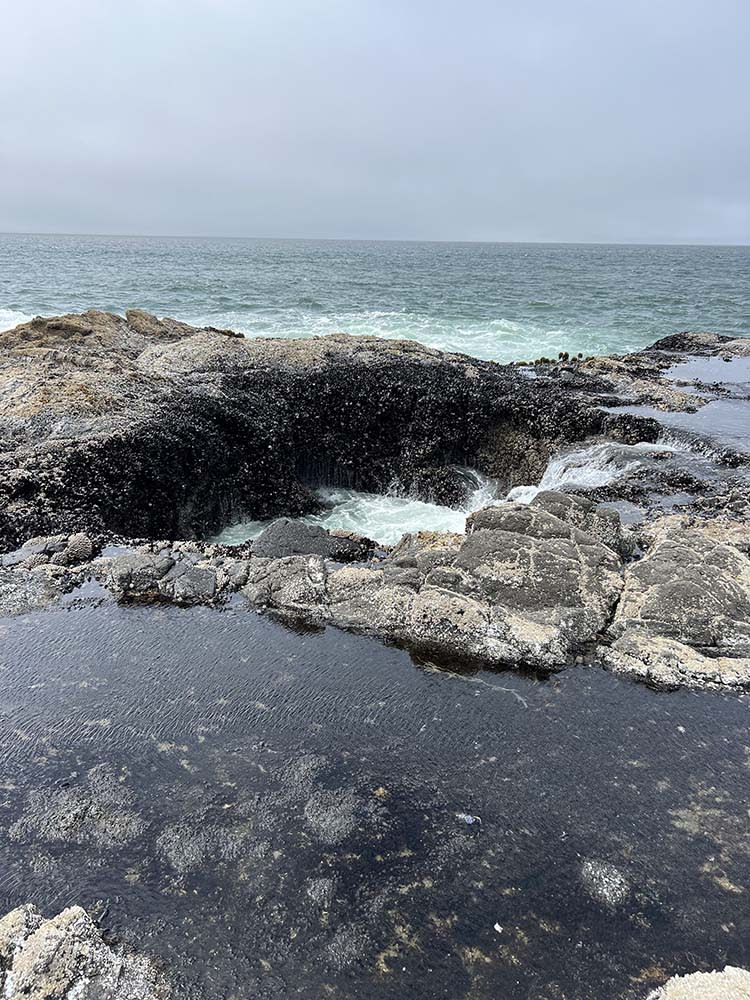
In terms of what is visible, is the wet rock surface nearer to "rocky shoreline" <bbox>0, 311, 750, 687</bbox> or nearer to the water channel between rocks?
"rocky shoreline" <bbox>0, 311, 750, 687</bbox>

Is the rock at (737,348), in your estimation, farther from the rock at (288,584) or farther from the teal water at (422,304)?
the rock at (288,584)

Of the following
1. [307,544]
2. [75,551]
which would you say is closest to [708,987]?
[307,544]

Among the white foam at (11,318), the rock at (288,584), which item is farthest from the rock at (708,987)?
the white foam at (11,318)

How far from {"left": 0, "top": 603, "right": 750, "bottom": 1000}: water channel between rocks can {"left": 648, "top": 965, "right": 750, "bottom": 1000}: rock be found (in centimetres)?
7

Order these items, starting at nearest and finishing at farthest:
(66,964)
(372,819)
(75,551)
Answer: (66,964) < (372,819) < (75,551)

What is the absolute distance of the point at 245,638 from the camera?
20.1 feet

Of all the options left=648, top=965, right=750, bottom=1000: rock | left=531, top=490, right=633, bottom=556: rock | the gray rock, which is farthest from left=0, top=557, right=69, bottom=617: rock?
left=648, top=965, right=750, bottom=1000: rock

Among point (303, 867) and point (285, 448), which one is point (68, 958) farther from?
point (285, 448)

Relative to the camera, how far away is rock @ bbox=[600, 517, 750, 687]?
553 cm

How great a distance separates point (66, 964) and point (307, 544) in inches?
203

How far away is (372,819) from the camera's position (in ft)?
13.8

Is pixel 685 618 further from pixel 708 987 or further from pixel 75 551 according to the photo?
pixel 75 551

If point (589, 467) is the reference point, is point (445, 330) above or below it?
above

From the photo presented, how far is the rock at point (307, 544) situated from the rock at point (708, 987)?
518cm
